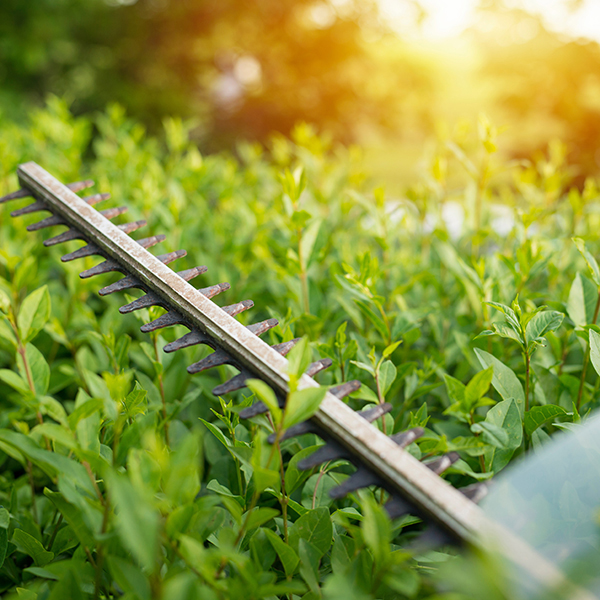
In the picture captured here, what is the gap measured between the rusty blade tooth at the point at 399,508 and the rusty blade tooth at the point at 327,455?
0.10 meters

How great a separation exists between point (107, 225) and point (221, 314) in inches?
17.6

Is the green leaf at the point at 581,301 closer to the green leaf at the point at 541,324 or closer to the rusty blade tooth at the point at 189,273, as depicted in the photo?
the green leaf at the point at 541,324

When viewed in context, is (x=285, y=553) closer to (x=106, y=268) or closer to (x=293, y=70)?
(x=106, y=268)

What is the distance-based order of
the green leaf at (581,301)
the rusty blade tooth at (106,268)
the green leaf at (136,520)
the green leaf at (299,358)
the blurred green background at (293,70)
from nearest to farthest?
the green leaf at (136,520) → the green leaf at (299,358) → the rusty blade tooth at (106,268) → the green leaf at (581,301) → the blurred green background at (293,70)

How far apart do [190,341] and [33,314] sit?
0.42m

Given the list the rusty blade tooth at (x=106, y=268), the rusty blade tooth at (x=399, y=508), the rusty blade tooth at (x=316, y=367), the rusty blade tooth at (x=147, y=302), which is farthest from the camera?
the rusty blade tooth at (x=106, y=268)

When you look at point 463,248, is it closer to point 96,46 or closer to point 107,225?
point 107,225

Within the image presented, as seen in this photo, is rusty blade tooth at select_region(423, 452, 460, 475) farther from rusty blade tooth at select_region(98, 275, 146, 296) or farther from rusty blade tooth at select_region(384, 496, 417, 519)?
rusty blade tooth at select_region(98, 275, 146, 296)

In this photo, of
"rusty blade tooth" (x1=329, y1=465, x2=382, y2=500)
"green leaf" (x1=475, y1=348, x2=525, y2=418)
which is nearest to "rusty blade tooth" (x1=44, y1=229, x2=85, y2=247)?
"rusty blade tooth" (x1=329, y1=465, x2=382, y2=500)

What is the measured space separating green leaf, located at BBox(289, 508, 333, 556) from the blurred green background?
977cm

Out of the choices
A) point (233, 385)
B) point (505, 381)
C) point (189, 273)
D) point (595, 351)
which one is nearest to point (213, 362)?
point (233, 385)

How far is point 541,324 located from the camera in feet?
3.51

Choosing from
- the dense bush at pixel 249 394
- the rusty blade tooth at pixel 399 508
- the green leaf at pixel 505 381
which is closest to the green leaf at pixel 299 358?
the dense bush at pixel 249 394

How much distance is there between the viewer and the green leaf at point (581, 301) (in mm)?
1266
